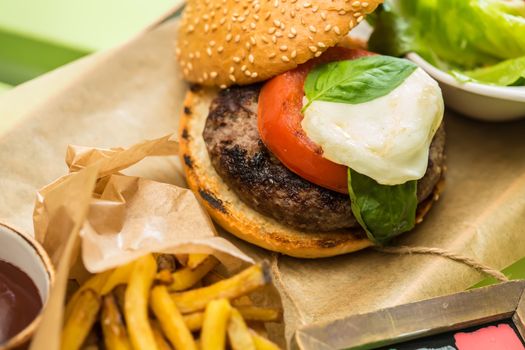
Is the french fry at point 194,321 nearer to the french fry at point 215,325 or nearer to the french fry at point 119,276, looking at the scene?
the french fry at point 215,325

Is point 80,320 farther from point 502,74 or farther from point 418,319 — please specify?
point 502,74

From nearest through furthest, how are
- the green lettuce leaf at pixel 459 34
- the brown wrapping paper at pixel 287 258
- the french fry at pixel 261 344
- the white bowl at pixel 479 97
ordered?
the french fry at pixel 261 344 → the brown wrapping paper at pixel 287 258 → the white bowl at pixel 479 97 → the green lettuce leaf at pixel 459 34

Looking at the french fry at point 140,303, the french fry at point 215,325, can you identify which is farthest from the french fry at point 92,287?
the french fry at point 215,325

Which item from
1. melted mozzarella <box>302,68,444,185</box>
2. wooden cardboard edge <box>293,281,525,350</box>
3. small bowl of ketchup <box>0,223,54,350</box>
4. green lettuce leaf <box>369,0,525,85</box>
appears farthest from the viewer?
green lettuce leaf <box>369,0,525,85</box>

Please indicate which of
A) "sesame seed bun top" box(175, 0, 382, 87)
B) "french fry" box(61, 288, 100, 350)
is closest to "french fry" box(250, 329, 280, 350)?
"french fry" box(61, 288, 100, 350)

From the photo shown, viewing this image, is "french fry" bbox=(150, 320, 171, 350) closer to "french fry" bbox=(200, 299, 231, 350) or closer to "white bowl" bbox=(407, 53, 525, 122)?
"french fry" bbox=(200, 299, 231, 350)

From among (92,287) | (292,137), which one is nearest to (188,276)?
(92,287)
